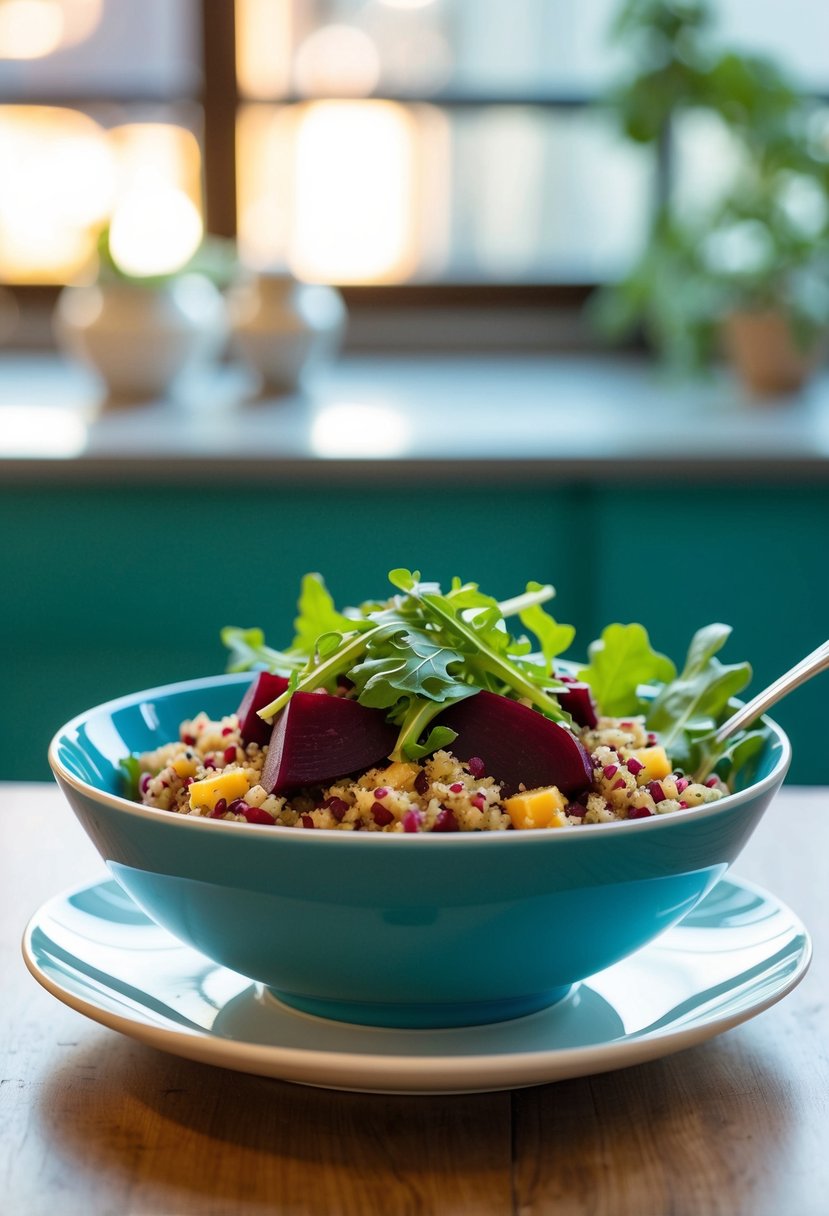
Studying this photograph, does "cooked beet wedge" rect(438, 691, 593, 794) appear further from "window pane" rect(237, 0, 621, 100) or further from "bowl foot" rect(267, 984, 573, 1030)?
"window pane" rect(237, 0, 621, 100)

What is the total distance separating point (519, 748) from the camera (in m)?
0.67

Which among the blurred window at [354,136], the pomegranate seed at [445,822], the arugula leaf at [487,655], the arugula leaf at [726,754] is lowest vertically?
the arugula leaf at [726,754]

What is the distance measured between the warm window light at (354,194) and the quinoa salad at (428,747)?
2.14m

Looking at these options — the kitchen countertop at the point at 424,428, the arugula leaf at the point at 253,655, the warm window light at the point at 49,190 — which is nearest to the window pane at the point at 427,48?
the warm window light at the point at 49,190

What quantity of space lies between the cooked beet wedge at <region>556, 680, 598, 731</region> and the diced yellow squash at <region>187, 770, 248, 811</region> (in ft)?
0.58

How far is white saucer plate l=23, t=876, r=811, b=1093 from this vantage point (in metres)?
0.58

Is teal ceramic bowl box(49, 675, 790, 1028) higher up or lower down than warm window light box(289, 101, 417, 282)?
lower down

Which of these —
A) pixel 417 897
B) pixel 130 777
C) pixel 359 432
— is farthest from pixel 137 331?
pixel 417 897

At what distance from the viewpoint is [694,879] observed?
0.64 meters

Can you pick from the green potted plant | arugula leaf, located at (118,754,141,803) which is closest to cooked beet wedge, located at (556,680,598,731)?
arugula leaf, located at (118,754,141,803)

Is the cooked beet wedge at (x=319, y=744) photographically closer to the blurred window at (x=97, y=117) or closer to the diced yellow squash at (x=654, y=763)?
the diced yellow squash at (x=654, y=763)

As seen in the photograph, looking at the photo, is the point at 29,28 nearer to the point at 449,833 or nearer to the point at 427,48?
the point at 427,48

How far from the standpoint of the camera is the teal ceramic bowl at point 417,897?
23.0 inches

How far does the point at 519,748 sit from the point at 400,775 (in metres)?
0.05
